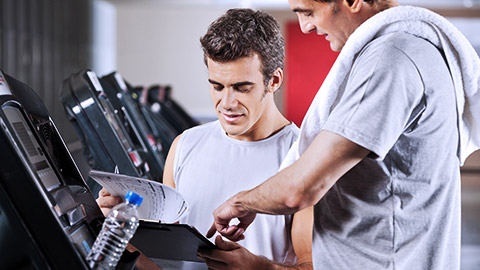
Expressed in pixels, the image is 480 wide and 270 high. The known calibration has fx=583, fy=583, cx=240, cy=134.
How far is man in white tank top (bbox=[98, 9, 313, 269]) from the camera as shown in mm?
1569

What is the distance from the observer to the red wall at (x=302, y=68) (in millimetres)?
12078

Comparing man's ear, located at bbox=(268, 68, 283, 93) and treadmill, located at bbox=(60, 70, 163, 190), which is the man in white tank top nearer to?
man's ear, located at bbox=(268, 68, 283, 93)

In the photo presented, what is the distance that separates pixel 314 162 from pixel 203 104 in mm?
11862

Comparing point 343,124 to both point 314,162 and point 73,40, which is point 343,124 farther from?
point 73,40

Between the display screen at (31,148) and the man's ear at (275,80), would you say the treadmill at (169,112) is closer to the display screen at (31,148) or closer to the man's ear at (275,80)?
the man's ear at (275,80)

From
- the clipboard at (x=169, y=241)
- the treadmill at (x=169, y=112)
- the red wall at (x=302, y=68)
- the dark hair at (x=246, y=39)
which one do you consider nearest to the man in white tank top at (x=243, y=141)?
the dark hair at (x=246, y=39)

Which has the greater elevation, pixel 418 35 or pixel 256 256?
pixel 418 35

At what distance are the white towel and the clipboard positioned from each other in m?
0.27

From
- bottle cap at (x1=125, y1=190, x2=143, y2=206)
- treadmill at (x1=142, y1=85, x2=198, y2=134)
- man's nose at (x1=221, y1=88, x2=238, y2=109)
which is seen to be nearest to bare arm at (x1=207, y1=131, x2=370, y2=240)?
bottle cap at (x1=125, y1=190, x2=143, y2=206)

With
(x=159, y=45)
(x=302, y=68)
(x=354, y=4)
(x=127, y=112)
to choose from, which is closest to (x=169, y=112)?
(x=127, y=112)

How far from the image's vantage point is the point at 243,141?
5.57 ft

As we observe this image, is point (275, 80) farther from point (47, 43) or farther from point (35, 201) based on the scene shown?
point (47, 43)

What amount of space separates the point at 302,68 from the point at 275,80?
418 inches

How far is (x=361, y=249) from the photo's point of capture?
1152mm
